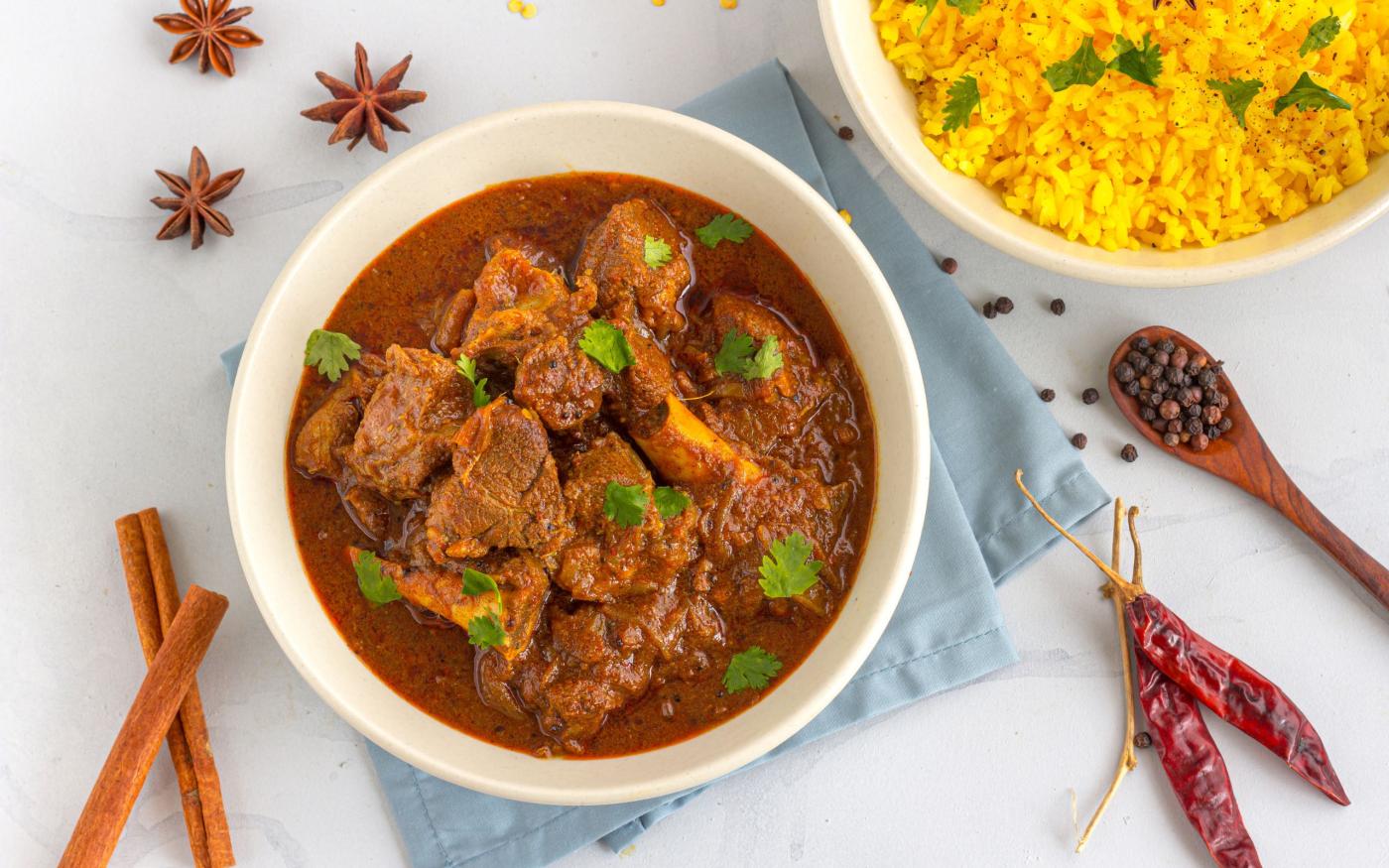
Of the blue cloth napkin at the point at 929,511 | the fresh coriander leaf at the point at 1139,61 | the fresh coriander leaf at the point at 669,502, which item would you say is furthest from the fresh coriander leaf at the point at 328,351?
the fresh coriander leaf at the point at 1139,61

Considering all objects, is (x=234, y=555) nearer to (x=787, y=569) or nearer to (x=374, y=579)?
(x=374, y=579)

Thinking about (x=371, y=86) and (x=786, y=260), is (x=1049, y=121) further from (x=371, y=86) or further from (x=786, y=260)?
(x=371, y=86)

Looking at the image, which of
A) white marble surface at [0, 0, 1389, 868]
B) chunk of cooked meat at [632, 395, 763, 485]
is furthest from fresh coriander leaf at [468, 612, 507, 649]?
white marble surface at [0, 0, 1389, 868]

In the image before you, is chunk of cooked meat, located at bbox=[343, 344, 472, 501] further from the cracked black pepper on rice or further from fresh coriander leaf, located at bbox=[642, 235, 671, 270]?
the cracked black pepper on rice

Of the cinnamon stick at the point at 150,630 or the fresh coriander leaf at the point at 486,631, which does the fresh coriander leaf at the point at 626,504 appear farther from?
the cinnamon stick at the point at 150,630

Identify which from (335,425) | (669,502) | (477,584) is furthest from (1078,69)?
(335,425)
